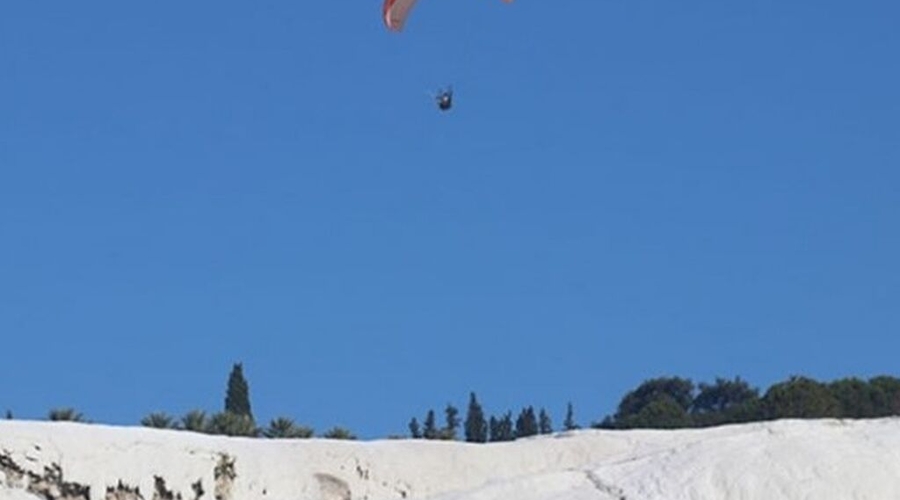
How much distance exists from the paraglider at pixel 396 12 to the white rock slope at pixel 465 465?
218 inches

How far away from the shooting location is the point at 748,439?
24.0m

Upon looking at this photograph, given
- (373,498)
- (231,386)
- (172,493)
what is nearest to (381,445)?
(373,498)

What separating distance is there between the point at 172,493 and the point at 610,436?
580cm

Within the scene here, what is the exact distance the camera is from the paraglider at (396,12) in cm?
3478

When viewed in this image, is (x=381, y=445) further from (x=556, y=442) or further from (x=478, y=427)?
(x=478, y=427)

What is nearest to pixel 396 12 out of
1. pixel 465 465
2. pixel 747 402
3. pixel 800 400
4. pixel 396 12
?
pixel 396 12

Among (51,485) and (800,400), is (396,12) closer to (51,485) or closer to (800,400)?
(51,485)

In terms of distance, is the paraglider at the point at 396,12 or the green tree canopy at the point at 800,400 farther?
the green tree canopy at the point at 800,400

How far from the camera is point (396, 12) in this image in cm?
3506

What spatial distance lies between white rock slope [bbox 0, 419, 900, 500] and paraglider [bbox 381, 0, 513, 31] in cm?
553

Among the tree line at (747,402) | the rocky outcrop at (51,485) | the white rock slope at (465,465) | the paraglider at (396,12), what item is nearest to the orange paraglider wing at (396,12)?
the paraglider at (396,12)

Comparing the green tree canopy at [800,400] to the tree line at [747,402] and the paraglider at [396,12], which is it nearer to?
the tree line at [747,402]

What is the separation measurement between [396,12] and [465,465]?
6.03 meters

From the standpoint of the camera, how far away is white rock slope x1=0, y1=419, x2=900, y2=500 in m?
23.2
